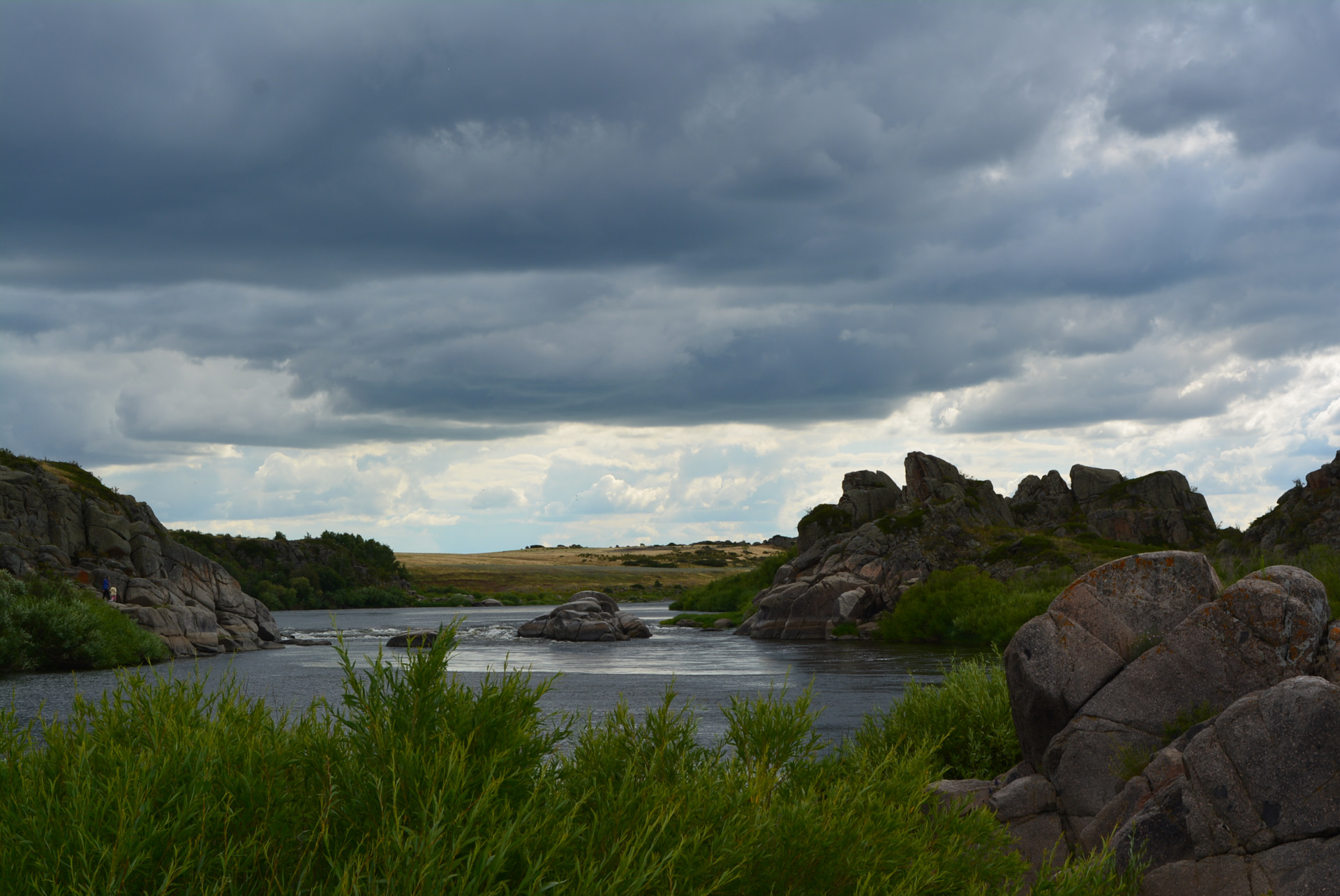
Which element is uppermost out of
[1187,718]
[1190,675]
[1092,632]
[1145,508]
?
[1145,508]

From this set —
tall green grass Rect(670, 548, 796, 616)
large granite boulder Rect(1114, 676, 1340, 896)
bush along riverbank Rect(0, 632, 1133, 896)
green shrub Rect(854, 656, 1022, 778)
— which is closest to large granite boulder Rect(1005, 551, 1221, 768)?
green shrub Rect(854, 656, 1022, 778)

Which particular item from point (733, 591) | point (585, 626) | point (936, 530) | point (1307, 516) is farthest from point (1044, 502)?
point (585, 626)

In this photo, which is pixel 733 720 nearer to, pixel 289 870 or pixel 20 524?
pixel 289 870

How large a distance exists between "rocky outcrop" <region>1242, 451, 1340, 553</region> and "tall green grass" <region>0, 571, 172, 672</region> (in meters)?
66.9

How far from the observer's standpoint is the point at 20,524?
2414 inches

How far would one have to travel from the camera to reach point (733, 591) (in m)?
117

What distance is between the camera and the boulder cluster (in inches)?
422

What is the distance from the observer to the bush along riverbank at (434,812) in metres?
5.34

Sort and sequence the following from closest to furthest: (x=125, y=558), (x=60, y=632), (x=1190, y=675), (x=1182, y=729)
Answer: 1. (x=1182, y=729)
2. (x=1190, y=675)
3. (x=60, y=632)
4. (x=125, y=558)

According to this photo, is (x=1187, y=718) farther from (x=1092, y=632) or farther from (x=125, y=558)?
(x=125, y=558)

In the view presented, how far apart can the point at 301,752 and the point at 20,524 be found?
218ft

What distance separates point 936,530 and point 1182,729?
69.5m

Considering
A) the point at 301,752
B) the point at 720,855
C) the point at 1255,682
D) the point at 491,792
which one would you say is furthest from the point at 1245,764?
the point at 301,752

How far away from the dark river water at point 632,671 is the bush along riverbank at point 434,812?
12288 millimetres
